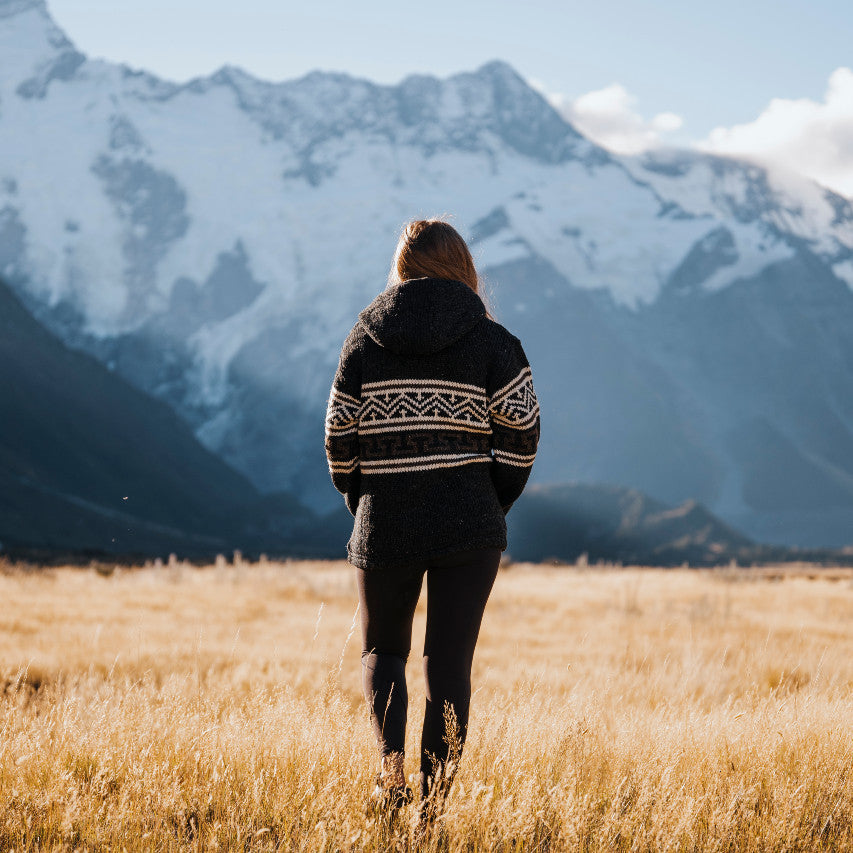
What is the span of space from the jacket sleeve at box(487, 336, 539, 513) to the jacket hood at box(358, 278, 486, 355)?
20 centimetres

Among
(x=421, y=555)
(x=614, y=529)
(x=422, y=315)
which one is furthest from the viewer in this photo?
(x=614, y=529)

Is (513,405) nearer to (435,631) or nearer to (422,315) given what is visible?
(422,315)

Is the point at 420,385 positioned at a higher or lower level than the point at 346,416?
higher

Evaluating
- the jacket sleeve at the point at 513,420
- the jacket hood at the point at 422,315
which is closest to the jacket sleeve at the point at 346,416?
the jacket hood at the point at 422,315

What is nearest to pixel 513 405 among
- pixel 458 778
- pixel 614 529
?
pixel 458 778

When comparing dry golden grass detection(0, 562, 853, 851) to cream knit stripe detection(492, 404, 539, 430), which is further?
cream knit stripe detection(492, 404, 539, 430)

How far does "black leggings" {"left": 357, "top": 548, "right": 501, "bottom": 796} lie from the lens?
9.76ft

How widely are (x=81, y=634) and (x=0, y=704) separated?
17.3 ft

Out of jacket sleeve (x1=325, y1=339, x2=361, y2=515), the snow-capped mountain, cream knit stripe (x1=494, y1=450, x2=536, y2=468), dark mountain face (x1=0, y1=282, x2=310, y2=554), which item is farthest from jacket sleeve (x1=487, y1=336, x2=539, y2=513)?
the snow-capped mountain

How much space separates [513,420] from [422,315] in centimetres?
48

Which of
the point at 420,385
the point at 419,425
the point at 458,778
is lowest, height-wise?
the point at 458,778

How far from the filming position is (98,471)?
87875mm

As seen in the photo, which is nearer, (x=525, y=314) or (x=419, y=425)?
(x=419, y=425)

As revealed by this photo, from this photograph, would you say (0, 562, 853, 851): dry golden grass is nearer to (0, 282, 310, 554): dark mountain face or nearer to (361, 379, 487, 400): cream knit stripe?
(361, 379, 487, 400): cream knit stripe
